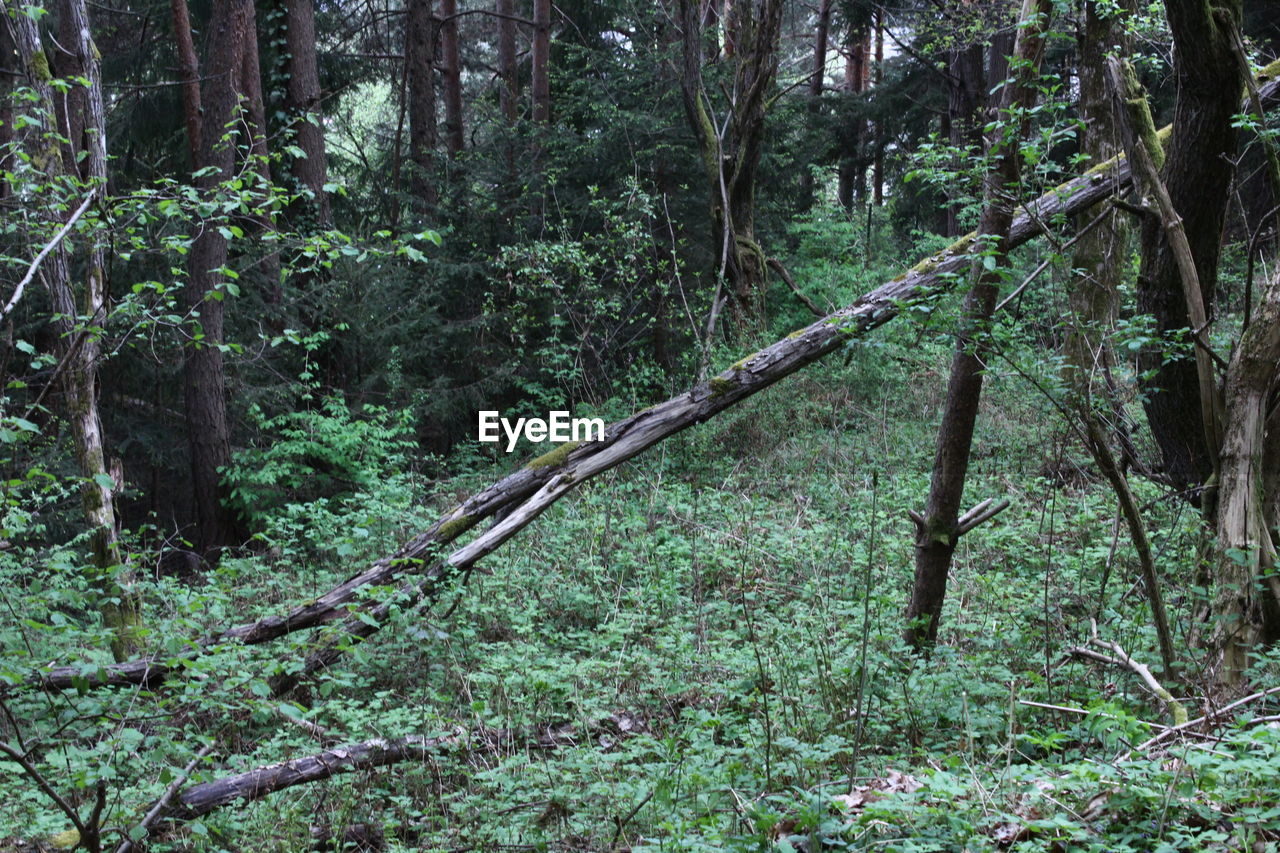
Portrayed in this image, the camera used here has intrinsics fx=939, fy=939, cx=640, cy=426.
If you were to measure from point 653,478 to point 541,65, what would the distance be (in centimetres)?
986

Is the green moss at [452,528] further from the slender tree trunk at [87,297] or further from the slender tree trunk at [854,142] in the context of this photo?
the slender tree trunk at [854,142]

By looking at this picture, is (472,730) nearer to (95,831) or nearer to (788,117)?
(95,831)

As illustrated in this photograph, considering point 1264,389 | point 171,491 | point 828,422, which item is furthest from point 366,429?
point 1264,389

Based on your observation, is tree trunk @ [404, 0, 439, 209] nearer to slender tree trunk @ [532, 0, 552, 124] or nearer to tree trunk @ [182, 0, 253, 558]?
slender tree trunk @ [532, 0, 552, 124]

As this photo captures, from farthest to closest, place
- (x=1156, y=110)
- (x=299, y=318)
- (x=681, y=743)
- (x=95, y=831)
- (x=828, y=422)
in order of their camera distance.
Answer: (x=1156, y=110), (x=299, y=318), (x=828, y=422), (x=681, y=743), (x=95, y=831)

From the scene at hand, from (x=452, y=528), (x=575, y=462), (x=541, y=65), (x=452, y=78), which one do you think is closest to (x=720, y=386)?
(x=575, y=462)

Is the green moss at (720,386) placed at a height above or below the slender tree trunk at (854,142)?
below

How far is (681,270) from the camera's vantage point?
15273mm

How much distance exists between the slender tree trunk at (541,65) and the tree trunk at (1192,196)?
1291 cm

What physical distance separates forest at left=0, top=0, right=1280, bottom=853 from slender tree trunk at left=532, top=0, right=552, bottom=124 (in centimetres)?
127

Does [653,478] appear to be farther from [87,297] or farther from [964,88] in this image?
[964,88]

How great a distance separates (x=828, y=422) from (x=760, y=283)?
277 cm

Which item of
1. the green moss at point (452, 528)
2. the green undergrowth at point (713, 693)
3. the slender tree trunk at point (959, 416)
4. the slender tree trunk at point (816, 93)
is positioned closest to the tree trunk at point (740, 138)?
the green undergrowth at point (713, 693)

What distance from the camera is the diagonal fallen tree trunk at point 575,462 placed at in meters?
6.09
